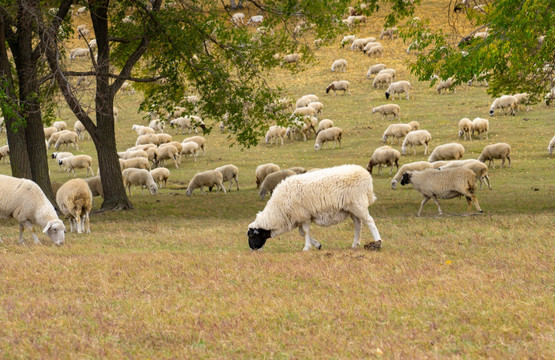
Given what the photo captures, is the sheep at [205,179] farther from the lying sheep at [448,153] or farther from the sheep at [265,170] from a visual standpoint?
the lying sheep at [448,153]

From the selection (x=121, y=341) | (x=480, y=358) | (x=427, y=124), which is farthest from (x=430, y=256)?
(x=427, y=124)

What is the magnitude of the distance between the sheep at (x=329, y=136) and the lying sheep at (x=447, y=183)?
1556cm

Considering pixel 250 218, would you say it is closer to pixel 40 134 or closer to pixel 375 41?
pixel 40 134

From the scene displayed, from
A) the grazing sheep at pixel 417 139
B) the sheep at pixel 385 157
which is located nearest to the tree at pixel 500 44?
the sheep at pixel 385 157

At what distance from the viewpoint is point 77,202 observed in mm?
14375

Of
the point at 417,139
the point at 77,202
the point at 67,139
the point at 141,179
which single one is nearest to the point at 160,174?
the point at 141,179

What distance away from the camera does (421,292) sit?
7.27 m

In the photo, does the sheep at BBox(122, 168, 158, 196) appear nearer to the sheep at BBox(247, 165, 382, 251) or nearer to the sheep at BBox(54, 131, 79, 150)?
Answer: the sheep at BBox(54, 131, 79, 150)

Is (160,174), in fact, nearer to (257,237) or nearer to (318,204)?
(257,237)

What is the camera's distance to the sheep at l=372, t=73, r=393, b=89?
4419cm

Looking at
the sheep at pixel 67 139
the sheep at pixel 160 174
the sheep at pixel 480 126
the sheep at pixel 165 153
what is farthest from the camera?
the sheep at pixel 67 139

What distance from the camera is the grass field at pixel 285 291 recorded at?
570 centimetres

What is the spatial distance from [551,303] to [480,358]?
1735 mm

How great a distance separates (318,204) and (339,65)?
41.0 meters
